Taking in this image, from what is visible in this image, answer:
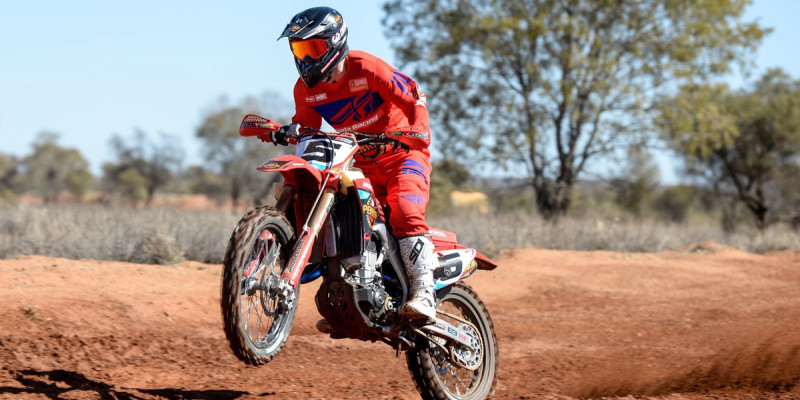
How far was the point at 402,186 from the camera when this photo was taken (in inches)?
207

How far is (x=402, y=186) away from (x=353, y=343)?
10.7ft

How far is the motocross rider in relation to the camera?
4.94 meters

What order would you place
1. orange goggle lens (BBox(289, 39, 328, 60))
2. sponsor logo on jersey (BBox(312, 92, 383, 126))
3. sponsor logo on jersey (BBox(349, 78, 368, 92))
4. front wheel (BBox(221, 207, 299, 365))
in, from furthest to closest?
sponsor logo on jersey (BBox(312, 92, 383, 126)), sponsor logo on jersey (BBox(349, 78, 368, 92)), orange goggle lens (BBox(289, 39, 328, 60)), front wheel (BBox(221, 207, 299, 365))

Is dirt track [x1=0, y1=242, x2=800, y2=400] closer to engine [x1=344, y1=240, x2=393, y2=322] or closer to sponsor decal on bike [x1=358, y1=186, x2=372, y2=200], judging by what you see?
engine [x1=344, y1=240, x2=393, y2=322]

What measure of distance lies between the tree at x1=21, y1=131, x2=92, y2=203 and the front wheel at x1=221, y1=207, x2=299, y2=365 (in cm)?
4523

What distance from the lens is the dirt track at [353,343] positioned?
5824mm

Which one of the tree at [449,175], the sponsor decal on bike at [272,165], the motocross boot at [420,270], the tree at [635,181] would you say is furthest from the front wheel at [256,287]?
the tree at [635,181]

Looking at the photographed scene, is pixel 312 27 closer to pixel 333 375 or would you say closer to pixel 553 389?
pixel 333 375

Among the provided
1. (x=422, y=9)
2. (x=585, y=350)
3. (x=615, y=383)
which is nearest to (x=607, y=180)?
(x=422, y=9)

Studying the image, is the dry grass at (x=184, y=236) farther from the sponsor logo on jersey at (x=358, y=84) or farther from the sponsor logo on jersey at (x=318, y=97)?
the sponsor logo on jersey at (x=358, y=84)

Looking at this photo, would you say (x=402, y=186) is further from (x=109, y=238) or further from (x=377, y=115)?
(x=109, y=238)

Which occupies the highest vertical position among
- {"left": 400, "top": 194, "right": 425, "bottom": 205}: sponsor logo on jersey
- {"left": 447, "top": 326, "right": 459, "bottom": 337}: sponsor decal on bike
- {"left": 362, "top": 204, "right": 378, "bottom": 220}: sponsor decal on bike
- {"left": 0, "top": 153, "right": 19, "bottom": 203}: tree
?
{"left": 0, "top": 153, "right": 19, "bottom": 203}: tree

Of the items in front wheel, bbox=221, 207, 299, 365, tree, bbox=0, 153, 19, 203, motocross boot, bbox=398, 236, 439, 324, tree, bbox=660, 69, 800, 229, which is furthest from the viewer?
tree, bbox=0, 153, 19, 203

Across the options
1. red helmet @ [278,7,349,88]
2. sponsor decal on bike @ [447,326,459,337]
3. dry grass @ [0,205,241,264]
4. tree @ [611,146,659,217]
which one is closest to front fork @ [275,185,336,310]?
red helmet @ [278,7,349,88]
